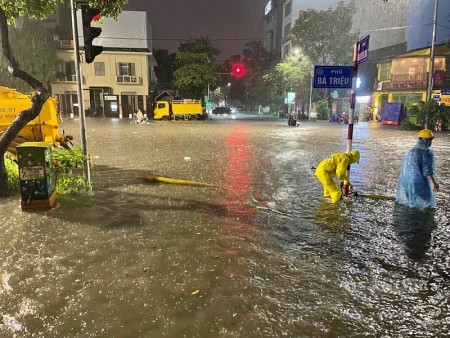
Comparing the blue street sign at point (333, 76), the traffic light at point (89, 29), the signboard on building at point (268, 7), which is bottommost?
the blue street sign at point (333, 76)

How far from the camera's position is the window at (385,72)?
143 feet

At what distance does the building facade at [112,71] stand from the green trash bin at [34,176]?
40.3 metres

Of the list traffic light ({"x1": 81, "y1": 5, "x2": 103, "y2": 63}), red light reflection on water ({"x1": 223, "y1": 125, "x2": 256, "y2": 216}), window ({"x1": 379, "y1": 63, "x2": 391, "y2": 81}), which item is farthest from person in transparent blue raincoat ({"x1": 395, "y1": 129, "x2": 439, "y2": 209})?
window ({"x1": 379, "y1": 63, "x2": 391, "y2": 81})

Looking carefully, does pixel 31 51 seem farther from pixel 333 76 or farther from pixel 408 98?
pixel 408 98

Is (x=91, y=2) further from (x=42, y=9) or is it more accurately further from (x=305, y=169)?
(x=305, y=169)

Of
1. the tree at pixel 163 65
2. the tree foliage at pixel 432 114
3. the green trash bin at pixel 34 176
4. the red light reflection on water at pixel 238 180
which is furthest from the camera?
the tree at pixel 163 65

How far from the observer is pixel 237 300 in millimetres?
3938

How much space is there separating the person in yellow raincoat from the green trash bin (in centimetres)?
519

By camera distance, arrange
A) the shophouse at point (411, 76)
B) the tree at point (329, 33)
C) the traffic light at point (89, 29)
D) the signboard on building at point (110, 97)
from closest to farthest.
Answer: the traffic light at point (89, 29)
the shophouse at point (411, 76)
the tree at point (329, 33)
the signboard on building at point (110, 97)

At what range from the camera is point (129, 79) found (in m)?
45.3

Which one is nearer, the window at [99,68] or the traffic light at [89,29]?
the traffic light at [89,29]

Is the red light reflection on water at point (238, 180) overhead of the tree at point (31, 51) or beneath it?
beneath

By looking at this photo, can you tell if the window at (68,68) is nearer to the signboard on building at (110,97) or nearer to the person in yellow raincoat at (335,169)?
the signboard on building at (110,97)

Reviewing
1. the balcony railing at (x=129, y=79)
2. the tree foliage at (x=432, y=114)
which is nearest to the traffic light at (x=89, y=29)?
the tree foliage at (x=432, y=114)
